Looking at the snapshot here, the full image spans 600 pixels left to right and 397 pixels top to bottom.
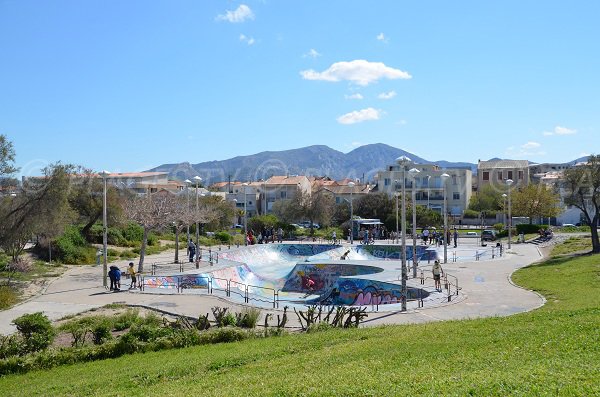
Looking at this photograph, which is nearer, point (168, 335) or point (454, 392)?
point (454, 392)

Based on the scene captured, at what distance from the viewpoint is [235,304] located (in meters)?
22.2

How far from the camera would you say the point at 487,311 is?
19.3 m

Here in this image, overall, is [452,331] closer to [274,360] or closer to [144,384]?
[274,360]

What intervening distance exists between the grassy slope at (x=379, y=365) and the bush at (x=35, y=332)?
156cm

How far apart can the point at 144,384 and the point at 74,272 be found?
2503 centimetres

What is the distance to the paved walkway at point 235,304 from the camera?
1902 centimetres

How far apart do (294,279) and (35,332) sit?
2138 cm

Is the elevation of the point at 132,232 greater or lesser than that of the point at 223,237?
greater

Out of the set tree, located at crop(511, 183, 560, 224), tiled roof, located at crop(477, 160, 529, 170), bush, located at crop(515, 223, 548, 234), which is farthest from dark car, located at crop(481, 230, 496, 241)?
tiled roof, located at crop(477, 160, 529, 170)

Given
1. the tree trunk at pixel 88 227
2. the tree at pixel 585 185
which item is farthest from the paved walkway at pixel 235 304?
the tree trunk at pixel 88 227

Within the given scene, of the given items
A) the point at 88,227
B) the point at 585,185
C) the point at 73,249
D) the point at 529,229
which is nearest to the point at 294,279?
the point at 73,249

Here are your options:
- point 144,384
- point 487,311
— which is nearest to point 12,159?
point 144,384

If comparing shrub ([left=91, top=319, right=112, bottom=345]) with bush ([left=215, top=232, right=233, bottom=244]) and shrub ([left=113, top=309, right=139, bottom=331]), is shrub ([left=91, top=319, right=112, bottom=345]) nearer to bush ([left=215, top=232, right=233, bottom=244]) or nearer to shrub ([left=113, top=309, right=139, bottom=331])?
shrub ([left=113, top=309, right=139, bottom=331])

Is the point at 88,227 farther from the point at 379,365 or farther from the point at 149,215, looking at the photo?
the point at 379,365
